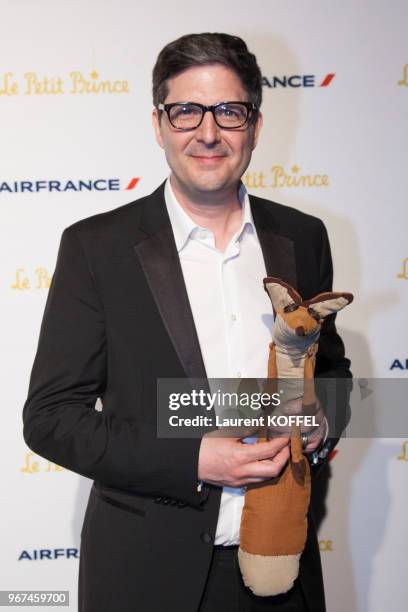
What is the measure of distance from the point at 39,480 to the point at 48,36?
4.23ft

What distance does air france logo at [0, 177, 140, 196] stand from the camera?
6.51 feet

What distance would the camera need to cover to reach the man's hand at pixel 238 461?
1.18 metres

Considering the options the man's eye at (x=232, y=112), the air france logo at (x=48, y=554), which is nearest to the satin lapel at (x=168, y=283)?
the man's eye at (x=232, y=112)

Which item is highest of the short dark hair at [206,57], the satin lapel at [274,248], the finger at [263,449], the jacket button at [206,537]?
the short dark hair at [206,57]

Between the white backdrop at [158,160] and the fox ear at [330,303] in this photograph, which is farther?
the white backdrop at [158,160]

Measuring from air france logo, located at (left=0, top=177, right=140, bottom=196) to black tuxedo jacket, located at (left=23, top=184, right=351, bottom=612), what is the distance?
2.13 ft

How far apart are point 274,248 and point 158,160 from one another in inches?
28.2

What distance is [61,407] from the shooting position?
49.9 inches

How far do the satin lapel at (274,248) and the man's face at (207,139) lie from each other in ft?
0.52

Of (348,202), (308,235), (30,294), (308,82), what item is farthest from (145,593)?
(308,82)

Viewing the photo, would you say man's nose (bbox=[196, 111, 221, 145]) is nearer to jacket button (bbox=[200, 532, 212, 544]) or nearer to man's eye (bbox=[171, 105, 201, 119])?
man's eye (bbox=[171, 105, 201, 119])

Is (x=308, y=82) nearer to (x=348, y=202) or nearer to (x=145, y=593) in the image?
(x=348, y=202)

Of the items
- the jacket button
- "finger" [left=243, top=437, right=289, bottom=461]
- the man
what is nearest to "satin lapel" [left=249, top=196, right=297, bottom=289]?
the man

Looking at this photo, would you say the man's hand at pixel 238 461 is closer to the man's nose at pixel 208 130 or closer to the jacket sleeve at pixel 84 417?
the jacket sleeve at pixel 84 417
